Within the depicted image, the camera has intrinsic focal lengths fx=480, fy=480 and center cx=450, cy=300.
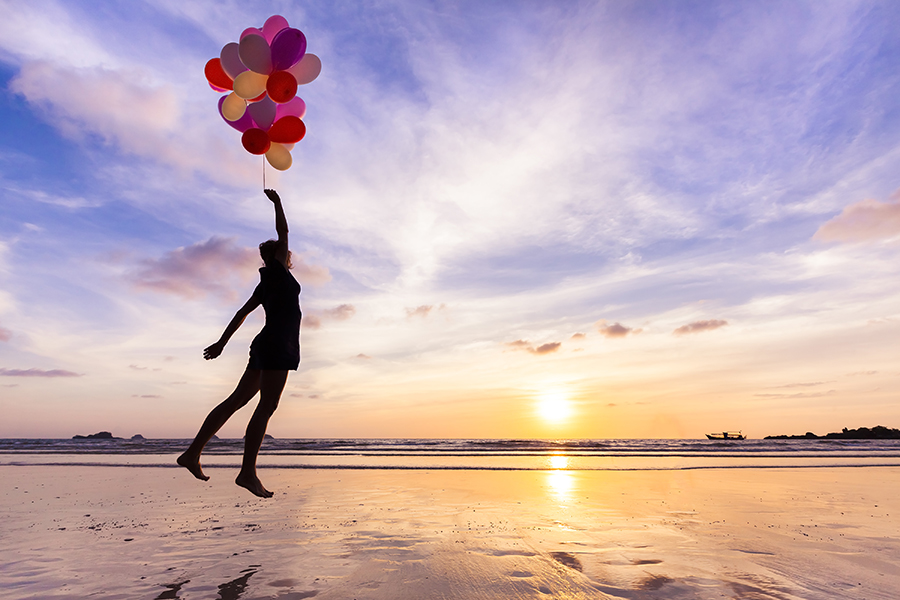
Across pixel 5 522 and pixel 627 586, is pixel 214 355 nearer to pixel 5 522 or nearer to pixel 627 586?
pixel 627 586

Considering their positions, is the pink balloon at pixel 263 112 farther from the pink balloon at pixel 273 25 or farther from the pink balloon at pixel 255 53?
the pink balloon at pixel 273 25

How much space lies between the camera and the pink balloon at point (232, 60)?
17.4ft

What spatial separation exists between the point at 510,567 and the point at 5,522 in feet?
22.2

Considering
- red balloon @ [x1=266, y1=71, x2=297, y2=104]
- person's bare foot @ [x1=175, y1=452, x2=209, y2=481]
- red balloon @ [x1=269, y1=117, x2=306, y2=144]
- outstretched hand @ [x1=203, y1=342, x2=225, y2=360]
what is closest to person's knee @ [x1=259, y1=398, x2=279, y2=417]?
outstretched hand @ [x1=203, y1=342, x2=225, y2=360]

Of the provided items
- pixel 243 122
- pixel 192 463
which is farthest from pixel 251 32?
pixel 192 463

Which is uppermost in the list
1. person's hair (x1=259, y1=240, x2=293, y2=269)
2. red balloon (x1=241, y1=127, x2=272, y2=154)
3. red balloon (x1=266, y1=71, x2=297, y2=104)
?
red balloon (x1=266, y1=71, x2=297, y2=104)

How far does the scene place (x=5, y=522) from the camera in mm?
6312

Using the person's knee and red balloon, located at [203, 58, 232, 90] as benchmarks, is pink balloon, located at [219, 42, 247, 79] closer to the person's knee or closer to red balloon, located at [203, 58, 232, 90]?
red balloon, located at [203, 58, 232, 90]

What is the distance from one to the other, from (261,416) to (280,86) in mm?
3506

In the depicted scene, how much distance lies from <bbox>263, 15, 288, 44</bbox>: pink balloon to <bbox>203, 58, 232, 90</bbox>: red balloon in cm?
69

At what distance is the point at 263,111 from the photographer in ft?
17.6

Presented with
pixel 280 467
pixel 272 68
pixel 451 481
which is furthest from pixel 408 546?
pixel 280 467

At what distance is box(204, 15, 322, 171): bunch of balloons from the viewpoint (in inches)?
201

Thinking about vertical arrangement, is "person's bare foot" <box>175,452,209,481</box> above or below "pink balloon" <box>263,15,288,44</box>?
below
